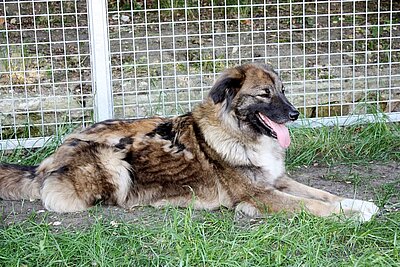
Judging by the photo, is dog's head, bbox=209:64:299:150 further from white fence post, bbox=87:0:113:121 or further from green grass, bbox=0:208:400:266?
white fence post, bbox=87:0:113:121

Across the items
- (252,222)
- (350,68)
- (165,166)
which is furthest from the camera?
(350,68)

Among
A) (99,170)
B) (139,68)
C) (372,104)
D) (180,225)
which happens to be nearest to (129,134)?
(99,170)

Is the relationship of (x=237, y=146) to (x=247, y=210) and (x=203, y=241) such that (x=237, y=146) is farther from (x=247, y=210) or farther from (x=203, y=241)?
(x=203, y=241)

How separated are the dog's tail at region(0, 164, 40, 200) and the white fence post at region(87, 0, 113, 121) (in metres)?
1.22

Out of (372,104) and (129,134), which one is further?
(372,104)

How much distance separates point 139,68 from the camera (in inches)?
287

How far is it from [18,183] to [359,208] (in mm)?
2379

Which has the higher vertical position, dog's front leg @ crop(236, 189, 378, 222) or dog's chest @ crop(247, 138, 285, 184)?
dog's chest @ crop(247, 138, 285, 184)

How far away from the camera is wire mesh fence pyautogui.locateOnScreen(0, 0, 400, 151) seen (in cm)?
680

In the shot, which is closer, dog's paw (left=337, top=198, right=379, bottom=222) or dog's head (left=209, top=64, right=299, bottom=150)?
dog's paw (left=337, top=198, right=379, bottom=222)

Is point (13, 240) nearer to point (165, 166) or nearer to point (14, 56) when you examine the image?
point (165, 166)

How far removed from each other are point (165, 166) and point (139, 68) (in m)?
2.10

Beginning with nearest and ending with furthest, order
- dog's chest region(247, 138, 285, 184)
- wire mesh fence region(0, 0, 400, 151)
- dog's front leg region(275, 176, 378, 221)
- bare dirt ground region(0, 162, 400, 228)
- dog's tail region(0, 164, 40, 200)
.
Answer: dog's front leg region(275, 176, 378, 221) → bare dirt ground region(0, 162, 400, 228) → dog's chest region(247, 138, 285, 184) → dog's tail region(0, 164, 40, 200) → wire mesh fence region(0, 0, 400, 151)

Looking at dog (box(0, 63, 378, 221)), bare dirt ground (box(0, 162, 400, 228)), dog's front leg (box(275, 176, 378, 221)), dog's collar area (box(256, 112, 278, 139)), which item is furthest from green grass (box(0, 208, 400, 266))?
dog's collar area (box(256, 112, 278, 139))
